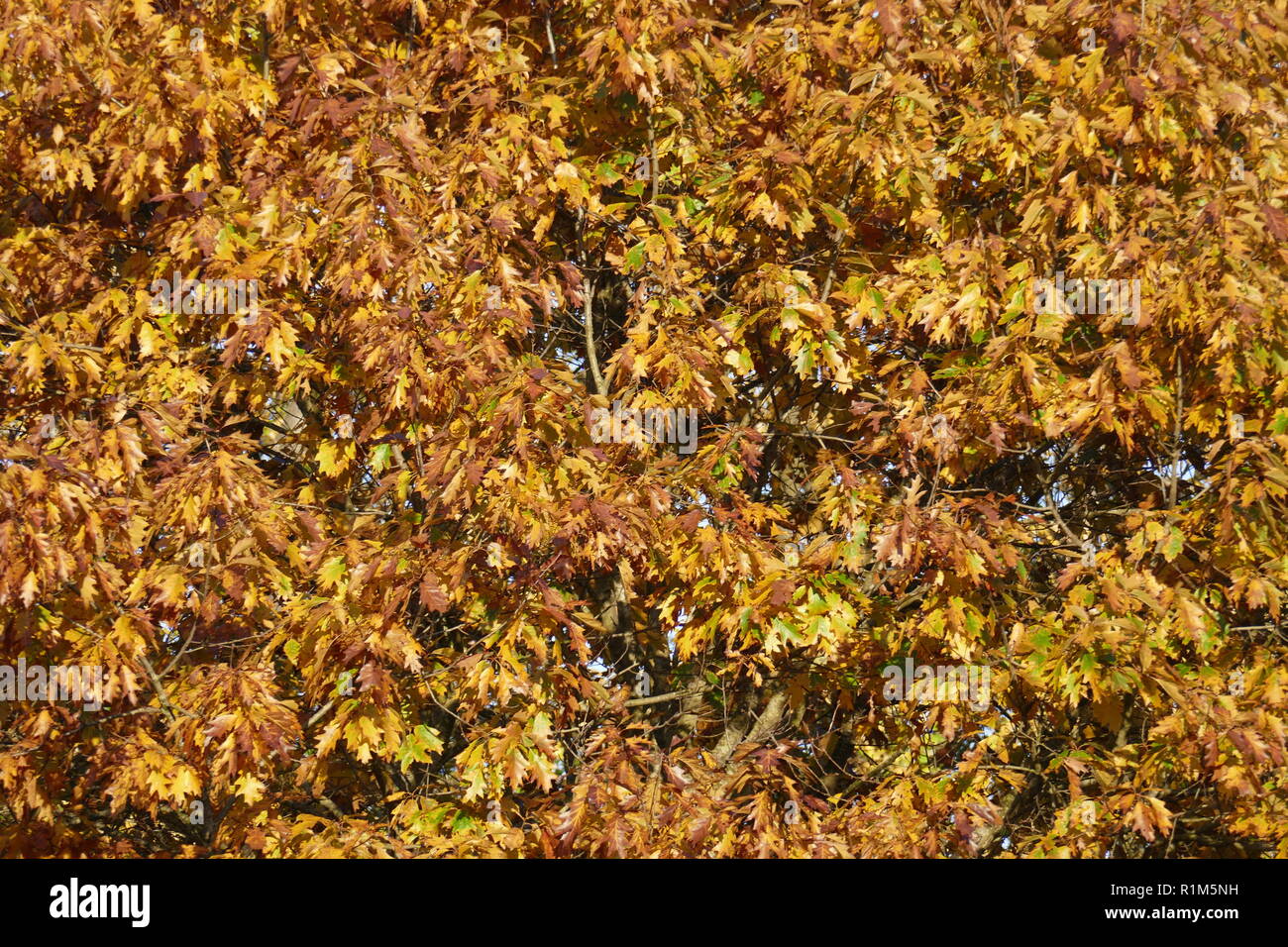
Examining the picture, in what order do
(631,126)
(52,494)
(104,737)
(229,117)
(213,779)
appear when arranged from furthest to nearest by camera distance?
(631,126) < (229,117) < (104,737) < (213,779) < (52,494)

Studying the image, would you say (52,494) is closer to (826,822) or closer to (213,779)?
(213,779)

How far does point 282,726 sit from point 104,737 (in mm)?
1256

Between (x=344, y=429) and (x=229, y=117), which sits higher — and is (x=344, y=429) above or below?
below

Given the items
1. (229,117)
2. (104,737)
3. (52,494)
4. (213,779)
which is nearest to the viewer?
(52,494)

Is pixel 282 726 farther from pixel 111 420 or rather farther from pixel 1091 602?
pixel 1091 602

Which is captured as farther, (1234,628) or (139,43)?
(139,43)

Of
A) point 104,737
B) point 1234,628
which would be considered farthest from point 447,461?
point 1234,628

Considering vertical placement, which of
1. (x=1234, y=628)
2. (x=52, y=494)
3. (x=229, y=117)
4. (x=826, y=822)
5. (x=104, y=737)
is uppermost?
(x=229, y=117)

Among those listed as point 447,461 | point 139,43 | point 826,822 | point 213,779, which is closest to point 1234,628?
point 826,822

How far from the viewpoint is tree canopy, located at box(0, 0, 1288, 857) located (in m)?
6.27

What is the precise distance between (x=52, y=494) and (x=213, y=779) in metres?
1.50

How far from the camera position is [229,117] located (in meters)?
7.18

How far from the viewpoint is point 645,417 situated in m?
6.91

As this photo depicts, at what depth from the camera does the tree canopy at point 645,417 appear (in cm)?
627
